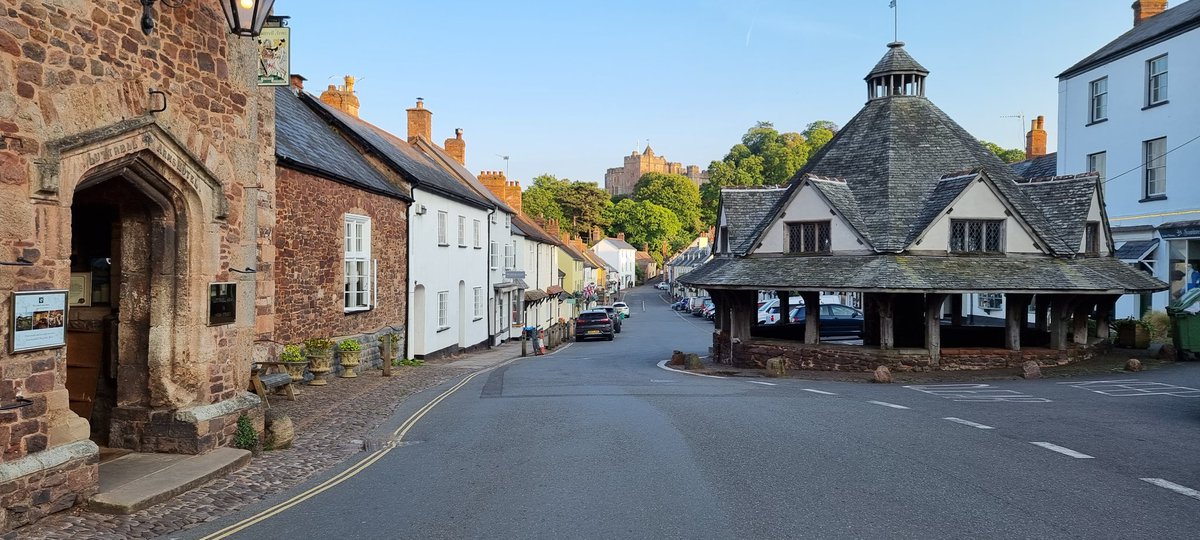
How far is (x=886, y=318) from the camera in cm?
1889

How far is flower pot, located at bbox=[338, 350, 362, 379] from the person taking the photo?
17.3 meters

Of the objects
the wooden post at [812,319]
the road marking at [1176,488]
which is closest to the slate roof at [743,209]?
the wooden post at [812,319]

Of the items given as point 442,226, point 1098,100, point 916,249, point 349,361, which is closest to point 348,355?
point 349,361

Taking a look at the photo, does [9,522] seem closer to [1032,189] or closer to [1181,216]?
[1032,189]

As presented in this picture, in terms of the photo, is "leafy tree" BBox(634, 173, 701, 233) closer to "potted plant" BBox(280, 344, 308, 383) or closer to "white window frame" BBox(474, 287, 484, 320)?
"white window frame" BBox(474, 287, 484, 320)

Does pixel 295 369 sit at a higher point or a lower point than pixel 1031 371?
higher

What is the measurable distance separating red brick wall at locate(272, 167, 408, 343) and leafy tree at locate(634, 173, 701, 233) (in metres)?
103

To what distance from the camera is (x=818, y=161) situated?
2408 cm

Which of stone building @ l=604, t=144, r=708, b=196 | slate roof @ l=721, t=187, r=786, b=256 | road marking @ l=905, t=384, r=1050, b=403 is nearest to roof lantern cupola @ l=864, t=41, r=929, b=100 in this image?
slate roof @ l=721, t=187, r=786, b=256

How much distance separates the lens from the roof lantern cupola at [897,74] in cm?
2423

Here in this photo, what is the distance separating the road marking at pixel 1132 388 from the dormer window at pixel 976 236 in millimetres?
4290

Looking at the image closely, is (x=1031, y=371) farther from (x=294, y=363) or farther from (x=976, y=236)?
(x=294, y=363)

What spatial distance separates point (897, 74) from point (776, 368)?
1124cm

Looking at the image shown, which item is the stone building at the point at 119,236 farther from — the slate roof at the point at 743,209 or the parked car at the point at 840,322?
the parked car at the point at 840,322
